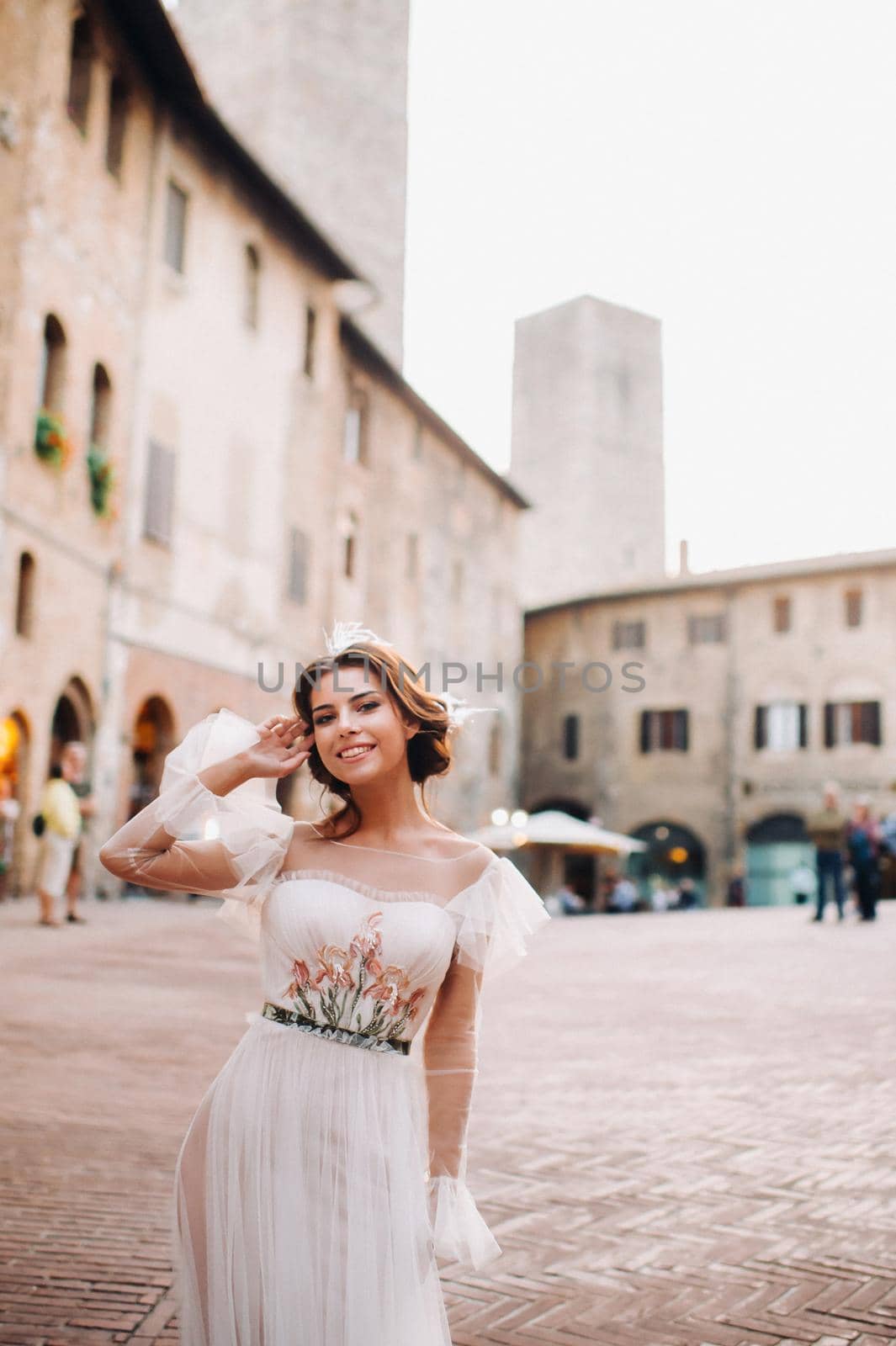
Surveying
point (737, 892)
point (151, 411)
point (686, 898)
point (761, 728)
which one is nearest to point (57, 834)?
point (151, 411)

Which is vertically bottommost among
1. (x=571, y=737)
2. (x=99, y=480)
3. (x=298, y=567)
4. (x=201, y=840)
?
(x=201, y=840)

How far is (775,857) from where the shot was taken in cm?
3522

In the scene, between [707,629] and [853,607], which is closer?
[853,607]

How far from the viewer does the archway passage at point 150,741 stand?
19.6 m

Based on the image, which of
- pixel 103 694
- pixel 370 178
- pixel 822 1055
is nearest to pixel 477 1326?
pixel 822 1055

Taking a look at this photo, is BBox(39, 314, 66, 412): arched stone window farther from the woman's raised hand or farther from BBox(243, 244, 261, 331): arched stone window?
the woman's raised hand

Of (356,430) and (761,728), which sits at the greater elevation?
(356,430)

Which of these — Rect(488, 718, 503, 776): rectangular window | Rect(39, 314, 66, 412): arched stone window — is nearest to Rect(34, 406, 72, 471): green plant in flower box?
Rect(39, 314, 66, 412): arched stone window

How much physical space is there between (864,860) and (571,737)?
77.3 ft

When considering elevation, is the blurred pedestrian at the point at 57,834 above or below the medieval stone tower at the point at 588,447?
below

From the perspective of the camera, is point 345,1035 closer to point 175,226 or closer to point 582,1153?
point 582,1153

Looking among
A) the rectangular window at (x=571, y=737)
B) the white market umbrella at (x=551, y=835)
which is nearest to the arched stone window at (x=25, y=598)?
the white market umbrella at (x=551, y=835)

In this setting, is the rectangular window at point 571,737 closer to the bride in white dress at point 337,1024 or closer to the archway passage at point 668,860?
the archway passage at point 668,860

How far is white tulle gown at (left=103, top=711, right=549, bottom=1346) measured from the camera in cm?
228
